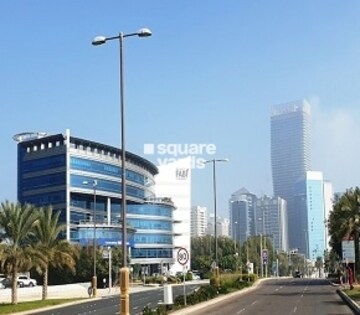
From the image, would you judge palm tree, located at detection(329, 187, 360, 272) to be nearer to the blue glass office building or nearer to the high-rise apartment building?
the blue glass office building

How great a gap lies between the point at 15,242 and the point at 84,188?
73.6 m

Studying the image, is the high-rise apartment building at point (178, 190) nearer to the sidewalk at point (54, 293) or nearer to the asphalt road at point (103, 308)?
the sidewalk at point (54, 293)

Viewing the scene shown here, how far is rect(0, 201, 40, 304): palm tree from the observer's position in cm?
4744

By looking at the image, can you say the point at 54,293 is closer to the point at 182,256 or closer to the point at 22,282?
the point at 22,282

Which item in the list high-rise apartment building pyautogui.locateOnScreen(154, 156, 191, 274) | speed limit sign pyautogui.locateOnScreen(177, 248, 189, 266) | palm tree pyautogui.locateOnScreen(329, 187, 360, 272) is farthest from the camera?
high-rise apartment building pyautogui.locateOnScreen(154, 156, 191, 274)

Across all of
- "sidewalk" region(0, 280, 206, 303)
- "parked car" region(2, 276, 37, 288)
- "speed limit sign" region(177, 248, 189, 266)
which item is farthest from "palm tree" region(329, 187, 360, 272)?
"parked car" region(2, 276, 37, 288)

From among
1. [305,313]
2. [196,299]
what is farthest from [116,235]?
[305,313]

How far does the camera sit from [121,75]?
22.8 meters

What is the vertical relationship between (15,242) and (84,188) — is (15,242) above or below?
below

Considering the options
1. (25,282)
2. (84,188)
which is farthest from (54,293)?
(84,188)

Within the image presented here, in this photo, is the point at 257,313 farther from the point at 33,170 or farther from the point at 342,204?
the point at 33,170

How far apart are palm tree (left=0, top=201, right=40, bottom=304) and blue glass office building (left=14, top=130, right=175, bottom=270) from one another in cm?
6356

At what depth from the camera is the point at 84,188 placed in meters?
122

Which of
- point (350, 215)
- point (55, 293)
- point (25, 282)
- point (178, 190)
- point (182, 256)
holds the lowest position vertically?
point (55, 293)
